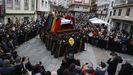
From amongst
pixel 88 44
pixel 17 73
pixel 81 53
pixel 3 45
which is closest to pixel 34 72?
pixel 17 73

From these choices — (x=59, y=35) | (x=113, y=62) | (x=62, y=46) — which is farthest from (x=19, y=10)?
(x=113, y=62)

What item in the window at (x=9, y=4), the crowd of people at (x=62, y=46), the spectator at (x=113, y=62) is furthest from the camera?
the window at (x=9, y=4)

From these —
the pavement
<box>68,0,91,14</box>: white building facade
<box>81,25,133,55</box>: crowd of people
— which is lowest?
the pavement

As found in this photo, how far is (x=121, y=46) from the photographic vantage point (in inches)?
675

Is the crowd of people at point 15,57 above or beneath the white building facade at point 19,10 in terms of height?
beneath

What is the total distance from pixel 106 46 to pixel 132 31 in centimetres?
1021

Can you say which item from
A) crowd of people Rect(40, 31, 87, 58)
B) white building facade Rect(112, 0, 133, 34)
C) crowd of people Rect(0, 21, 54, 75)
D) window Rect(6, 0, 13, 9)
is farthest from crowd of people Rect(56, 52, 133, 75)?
white building facade Rect(112, 0, 133, 34)

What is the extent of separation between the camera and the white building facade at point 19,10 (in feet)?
78.5

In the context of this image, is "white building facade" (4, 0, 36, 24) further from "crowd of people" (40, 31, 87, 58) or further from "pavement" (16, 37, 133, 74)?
"crowd of people" (40, 31, 87, 58)

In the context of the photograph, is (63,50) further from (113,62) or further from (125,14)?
(125,14)

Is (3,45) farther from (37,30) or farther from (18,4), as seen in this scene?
(18,4)

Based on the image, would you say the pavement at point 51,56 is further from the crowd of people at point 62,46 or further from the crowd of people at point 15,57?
the crowd of people at point 15,57

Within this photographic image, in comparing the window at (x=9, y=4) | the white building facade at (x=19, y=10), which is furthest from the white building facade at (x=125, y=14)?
the window at (x=9, y=4)

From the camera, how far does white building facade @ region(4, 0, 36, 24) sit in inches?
942
